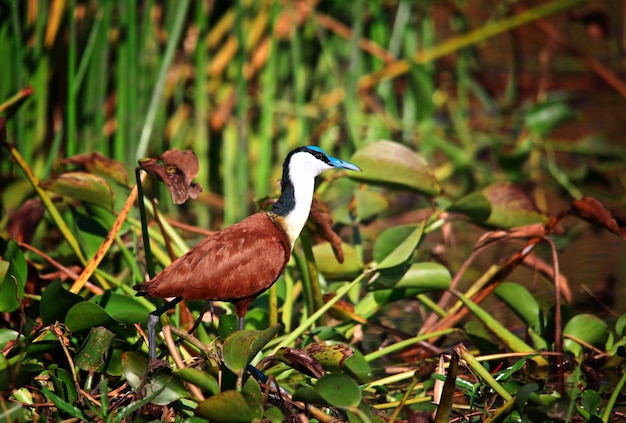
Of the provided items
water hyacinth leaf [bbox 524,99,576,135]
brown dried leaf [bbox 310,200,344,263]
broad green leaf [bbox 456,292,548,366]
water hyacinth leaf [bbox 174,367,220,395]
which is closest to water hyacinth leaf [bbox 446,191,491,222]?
broad green leaf [bbox 456,292,548,366]

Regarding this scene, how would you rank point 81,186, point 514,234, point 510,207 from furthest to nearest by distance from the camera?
1. point 510,207
2. point 514,234
3. point 81,186

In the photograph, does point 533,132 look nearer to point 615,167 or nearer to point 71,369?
point 615,167

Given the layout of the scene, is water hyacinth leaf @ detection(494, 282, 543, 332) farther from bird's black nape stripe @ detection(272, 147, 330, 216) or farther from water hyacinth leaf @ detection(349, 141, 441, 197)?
bird's black nape stripe @ detection(272, 147, 330, 216)

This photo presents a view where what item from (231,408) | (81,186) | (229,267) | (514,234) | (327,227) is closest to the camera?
(231,408)

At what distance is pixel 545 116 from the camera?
6.36 metres

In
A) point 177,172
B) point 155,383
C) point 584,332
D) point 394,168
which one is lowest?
point 584,332

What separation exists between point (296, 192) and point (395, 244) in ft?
1.62

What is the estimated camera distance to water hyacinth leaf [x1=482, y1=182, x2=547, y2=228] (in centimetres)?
380

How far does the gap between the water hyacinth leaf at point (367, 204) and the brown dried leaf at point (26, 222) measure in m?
1.34

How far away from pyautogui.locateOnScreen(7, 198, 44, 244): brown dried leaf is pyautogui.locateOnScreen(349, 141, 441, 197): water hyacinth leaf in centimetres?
134

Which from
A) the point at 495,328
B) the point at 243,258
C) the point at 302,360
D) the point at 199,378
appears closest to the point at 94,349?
the point at 199,378

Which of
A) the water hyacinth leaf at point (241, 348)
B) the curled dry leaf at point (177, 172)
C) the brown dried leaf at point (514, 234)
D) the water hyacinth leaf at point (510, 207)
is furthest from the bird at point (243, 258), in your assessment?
the water hyacinth leaf at point (510, 207)

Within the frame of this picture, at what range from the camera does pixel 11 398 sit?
281 cm

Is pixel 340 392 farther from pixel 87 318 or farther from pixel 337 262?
pixel 337 262
